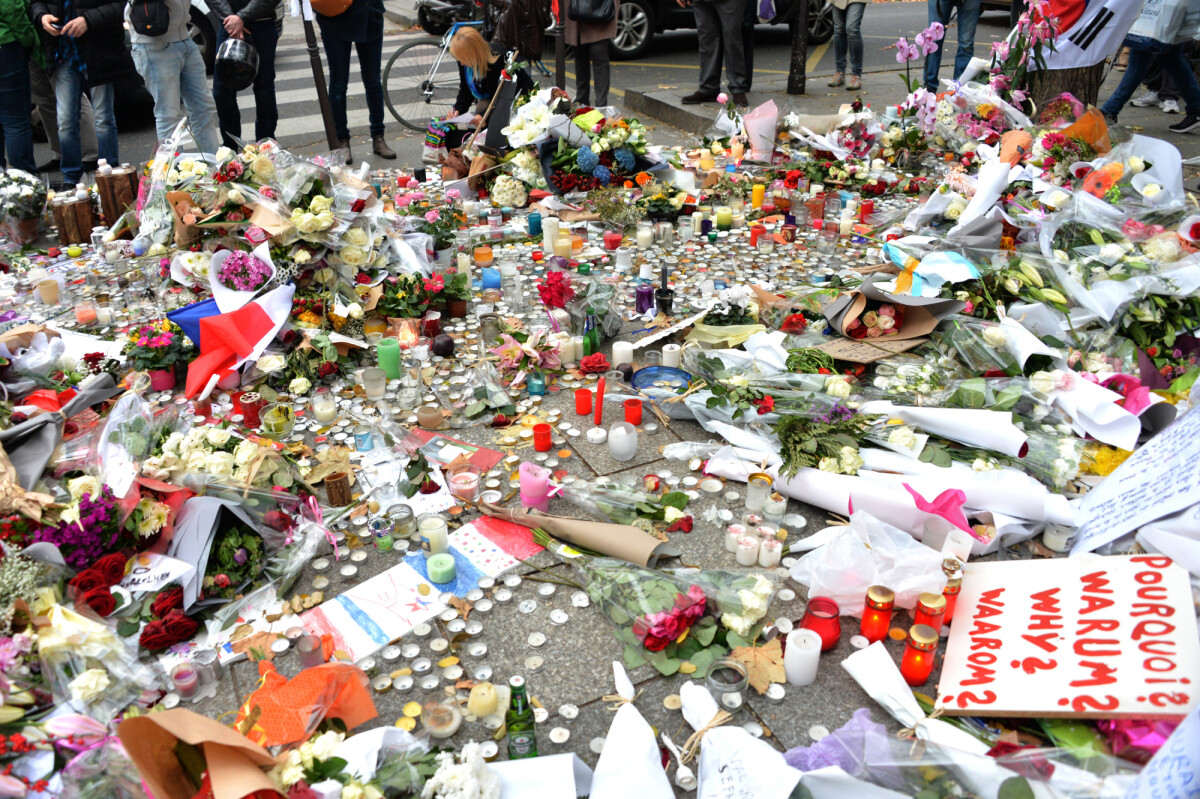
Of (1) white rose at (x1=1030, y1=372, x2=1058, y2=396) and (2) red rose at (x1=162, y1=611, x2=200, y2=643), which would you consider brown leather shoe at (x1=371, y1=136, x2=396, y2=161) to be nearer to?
(2) red rose at (x1=162, y1=611, x2=200, y2=643)

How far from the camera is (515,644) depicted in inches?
101

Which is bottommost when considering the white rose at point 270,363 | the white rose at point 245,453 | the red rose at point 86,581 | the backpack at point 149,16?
the red rose at point 86,581

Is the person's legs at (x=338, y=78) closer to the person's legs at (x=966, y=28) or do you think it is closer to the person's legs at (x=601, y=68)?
the person's legs at (x=601, y=68)

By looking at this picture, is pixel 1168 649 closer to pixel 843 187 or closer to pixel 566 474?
pixel 566 474

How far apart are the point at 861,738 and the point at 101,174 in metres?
6.49

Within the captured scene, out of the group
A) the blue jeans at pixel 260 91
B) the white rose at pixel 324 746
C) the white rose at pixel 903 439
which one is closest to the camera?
the white rose at pixel 324 746

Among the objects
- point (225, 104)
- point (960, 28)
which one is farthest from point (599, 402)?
Result: point (960, 28)

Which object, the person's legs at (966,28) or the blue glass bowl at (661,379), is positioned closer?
the blue glass bowl at (661,379)

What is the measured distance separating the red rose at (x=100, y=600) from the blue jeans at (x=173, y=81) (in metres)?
4.61

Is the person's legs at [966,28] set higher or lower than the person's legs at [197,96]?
higher

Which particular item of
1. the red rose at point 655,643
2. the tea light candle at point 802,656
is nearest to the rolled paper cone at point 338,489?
the red rose at point 655,643

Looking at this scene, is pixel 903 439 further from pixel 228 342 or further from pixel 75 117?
pixel 75 117

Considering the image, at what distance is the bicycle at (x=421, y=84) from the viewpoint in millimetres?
9227

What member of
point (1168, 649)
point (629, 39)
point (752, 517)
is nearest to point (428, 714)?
point (752, 517)
